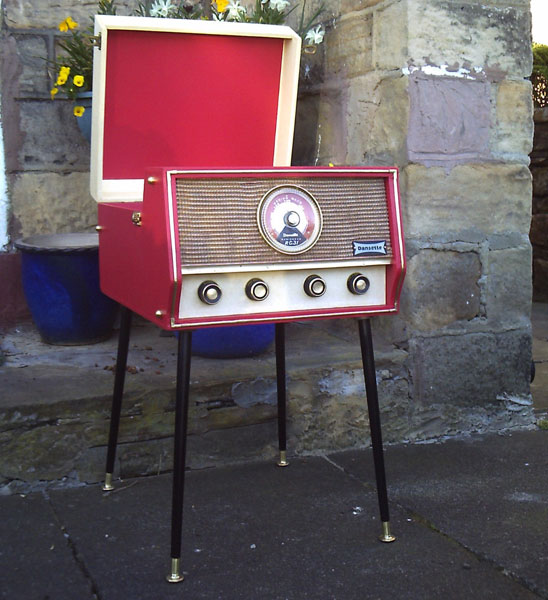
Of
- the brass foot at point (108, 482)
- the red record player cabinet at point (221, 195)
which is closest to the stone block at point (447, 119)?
the red record player cabinet at point (221, 195)

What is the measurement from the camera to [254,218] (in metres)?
1.98

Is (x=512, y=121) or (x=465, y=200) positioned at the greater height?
(x=512, y=121)

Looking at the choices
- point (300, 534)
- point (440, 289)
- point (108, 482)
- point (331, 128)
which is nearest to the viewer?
point (300, 534)

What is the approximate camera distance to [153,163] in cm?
250

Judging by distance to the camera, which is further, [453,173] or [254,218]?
[453,173]

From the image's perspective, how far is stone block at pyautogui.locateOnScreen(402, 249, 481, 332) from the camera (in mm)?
2977

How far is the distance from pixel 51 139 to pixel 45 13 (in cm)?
49

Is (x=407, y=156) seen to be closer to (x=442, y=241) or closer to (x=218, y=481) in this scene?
(x=442, y=241)

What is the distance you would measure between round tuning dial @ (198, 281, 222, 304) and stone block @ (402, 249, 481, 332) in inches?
45.4

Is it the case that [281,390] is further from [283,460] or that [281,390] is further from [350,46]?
[350,46]

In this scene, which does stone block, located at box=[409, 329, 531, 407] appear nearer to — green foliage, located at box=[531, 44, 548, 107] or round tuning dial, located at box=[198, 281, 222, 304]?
round tuning dial, located at box=[198, 281, 222, 304]

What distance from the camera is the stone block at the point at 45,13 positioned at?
10.9 ft

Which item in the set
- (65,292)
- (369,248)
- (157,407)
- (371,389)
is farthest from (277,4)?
(371,389)

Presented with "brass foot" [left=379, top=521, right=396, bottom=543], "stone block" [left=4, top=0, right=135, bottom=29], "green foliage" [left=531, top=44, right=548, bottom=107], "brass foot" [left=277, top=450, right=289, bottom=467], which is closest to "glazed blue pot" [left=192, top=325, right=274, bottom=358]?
"brass foot" [left=277, top=450, right=289, bottom=467]
